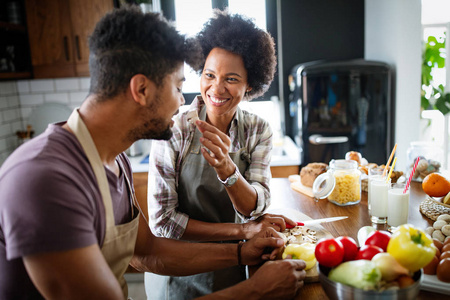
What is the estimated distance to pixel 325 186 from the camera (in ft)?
5.47

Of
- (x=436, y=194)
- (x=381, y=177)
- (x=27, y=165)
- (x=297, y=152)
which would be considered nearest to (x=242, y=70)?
(x=381, y=177)

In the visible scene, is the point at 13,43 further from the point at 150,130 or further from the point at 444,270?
the point at 444,270

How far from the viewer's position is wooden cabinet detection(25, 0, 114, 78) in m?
3.08

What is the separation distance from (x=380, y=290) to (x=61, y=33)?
3048 mm

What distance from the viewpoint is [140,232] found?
4.31 feet

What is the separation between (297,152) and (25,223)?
95.2 inches

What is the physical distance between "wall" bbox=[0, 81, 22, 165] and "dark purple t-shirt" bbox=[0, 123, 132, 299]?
250cm

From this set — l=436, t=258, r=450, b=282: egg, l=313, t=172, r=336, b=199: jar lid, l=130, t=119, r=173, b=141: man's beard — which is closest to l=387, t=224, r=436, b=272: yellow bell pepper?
l=436, t=258, r=450, b=282: egg

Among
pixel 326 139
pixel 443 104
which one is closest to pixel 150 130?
pixel 326 139

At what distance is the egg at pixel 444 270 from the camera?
0.99m

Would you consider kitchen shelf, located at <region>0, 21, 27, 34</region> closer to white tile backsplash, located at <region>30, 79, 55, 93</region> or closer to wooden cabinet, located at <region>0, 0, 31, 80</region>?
wooden cabinet, located at <region>0, 0, 31, 80</region>

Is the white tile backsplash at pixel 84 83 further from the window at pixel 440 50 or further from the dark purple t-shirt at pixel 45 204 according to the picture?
the window at pixel 440 50

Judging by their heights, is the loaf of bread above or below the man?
below

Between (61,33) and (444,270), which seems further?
(61,33)
